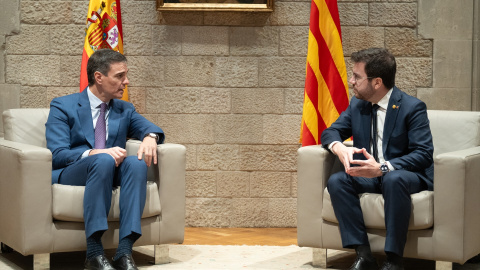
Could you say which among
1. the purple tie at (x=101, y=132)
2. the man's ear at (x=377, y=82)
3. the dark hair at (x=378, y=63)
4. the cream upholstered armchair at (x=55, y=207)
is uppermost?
the dark hair at (x=378, y=63)

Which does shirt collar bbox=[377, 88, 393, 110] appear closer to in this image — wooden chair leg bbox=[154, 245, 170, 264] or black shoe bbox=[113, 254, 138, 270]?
wooden chair leg bbox=[154, 245, 170, 264]

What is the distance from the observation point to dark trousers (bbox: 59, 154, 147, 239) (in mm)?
3174

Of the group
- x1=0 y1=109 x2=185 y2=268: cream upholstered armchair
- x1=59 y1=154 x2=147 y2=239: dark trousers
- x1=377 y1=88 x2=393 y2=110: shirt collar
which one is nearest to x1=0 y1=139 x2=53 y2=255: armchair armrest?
x1=0 y1=109 x2=185 y2=268: cream upholstered armchair

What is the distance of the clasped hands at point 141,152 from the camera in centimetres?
335

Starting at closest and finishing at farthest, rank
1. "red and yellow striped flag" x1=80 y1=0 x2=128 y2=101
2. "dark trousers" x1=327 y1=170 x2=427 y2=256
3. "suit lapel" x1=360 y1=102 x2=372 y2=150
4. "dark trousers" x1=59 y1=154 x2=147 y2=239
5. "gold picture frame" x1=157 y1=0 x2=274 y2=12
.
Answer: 1. "dark trousers" x1=327 y1=170 x2=427 y2=256
2. "dark trousers" x1=59 y1=154 x2=147 y2=239
3. "suit lapel" x1=360 y1=102 x2=372 y2=150
4. "red and yellow striped flag" x1=80 y1=0 x2=128 y2=101
5. "gold picture frame" x1=157 y1=0 x2=274 y2=12

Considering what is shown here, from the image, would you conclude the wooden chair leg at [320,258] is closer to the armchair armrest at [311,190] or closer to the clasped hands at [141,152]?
the armchair armrest at [311,190]

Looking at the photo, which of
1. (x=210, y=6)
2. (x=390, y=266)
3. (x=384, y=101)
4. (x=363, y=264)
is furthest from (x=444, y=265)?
(x=210, y=6)

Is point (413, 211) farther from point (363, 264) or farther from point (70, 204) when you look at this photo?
point (70, 204)

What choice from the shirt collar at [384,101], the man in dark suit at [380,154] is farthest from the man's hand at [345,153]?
the shirt collar at [384,101]

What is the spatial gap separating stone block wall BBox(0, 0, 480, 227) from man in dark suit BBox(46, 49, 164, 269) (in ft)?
3.23

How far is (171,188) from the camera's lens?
11.3ft

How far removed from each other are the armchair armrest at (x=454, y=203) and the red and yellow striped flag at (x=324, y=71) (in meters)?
1.32

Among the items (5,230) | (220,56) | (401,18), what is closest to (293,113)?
(220,56)

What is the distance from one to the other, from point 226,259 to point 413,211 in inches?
40.8
